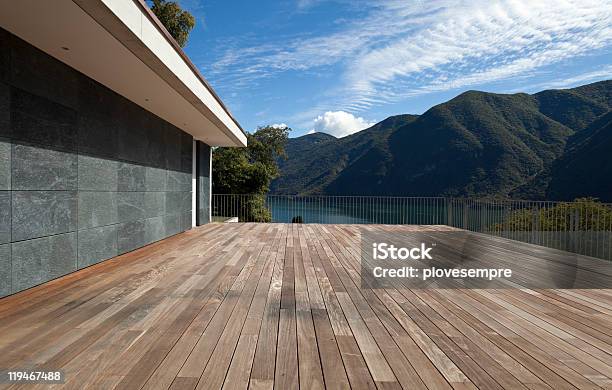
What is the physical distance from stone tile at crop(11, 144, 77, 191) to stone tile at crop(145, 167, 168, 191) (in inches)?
72.3

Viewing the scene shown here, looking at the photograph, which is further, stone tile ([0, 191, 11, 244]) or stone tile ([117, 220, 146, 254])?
stone tile ([117, 220, 146, 254])

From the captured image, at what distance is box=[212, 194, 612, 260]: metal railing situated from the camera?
4918 mm

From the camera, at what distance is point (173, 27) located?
38.6ft

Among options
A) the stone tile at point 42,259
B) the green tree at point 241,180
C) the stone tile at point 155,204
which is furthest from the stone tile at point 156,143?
the green tree at point 241,180

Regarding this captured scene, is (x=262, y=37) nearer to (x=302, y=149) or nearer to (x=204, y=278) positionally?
(x=204, y=278)

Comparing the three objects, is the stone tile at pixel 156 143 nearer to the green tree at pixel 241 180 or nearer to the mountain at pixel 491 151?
the green tree at pixel 241 180

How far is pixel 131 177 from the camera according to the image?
483 cm

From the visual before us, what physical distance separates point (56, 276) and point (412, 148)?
1984 inches

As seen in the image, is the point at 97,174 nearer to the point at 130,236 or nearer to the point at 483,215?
the point at 130,236

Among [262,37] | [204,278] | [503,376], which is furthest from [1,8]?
[262,37]

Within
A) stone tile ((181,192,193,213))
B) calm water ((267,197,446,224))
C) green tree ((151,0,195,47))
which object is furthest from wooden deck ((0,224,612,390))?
green tree ((151,0,195,47))

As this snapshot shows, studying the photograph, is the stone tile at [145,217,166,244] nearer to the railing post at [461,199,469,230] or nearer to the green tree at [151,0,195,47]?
the railing post at [461,199,469,230]

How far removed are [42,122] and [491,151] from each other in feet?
134

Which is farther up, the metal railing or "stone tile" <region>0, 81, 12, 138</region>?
"stone tile" <region>0, 81, 12, 138</region>
